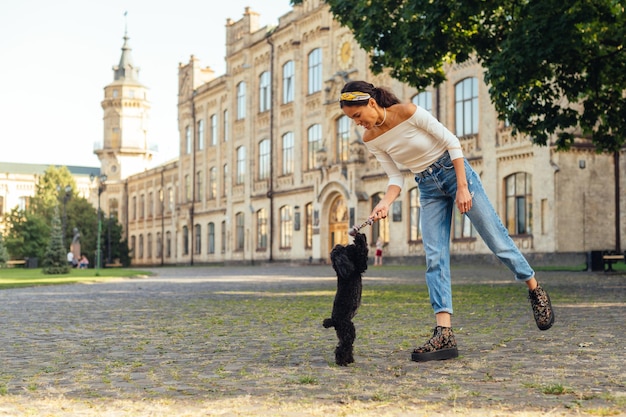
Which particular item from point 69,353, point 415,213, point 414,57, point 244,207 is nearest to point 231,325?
point 69,353

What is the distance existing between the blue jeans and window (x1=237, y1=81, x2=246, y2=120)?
50.5 metres

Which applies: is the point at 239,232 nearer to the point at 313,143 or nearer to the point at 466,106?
the point at 313,143

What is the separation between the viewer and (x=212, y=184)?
61062 millimetres

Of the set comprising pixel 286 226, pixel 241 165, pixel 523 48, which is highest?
pixel 241 165

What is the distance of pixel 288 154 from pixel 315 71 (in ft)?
18.2

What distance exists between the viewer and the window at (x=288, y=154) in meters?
50.4

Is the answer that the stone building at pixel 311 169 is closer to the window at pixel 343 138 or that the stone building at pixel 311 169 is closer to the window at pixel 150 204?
the window at pixel 343 138

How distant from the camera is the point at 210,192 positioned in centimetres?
6134

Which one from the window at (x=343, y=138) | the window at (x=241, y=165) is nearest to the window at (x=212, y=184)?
the window at (x=241, y=165)

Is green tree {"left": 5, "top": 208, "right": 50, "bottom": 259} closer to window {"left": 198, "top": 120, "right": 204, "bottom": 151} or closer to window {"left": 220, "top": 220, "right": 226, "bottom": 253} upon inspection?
window {"left": 198, "top": 120, "right": 204, "bottom": 151}

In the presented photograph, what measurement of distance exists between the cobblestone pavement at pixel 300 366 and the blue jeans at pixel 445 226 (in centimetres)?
58

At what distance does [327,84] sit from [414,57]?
3000cm

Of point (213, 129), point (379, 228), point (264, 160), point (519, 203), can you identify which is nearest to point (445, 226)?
point (519, 203)

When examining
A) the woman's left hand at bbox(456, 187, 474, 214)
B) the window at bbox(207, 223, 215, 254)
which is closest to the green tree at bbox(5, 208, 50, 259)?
the window at bbox(207, 223, 215, 254)
